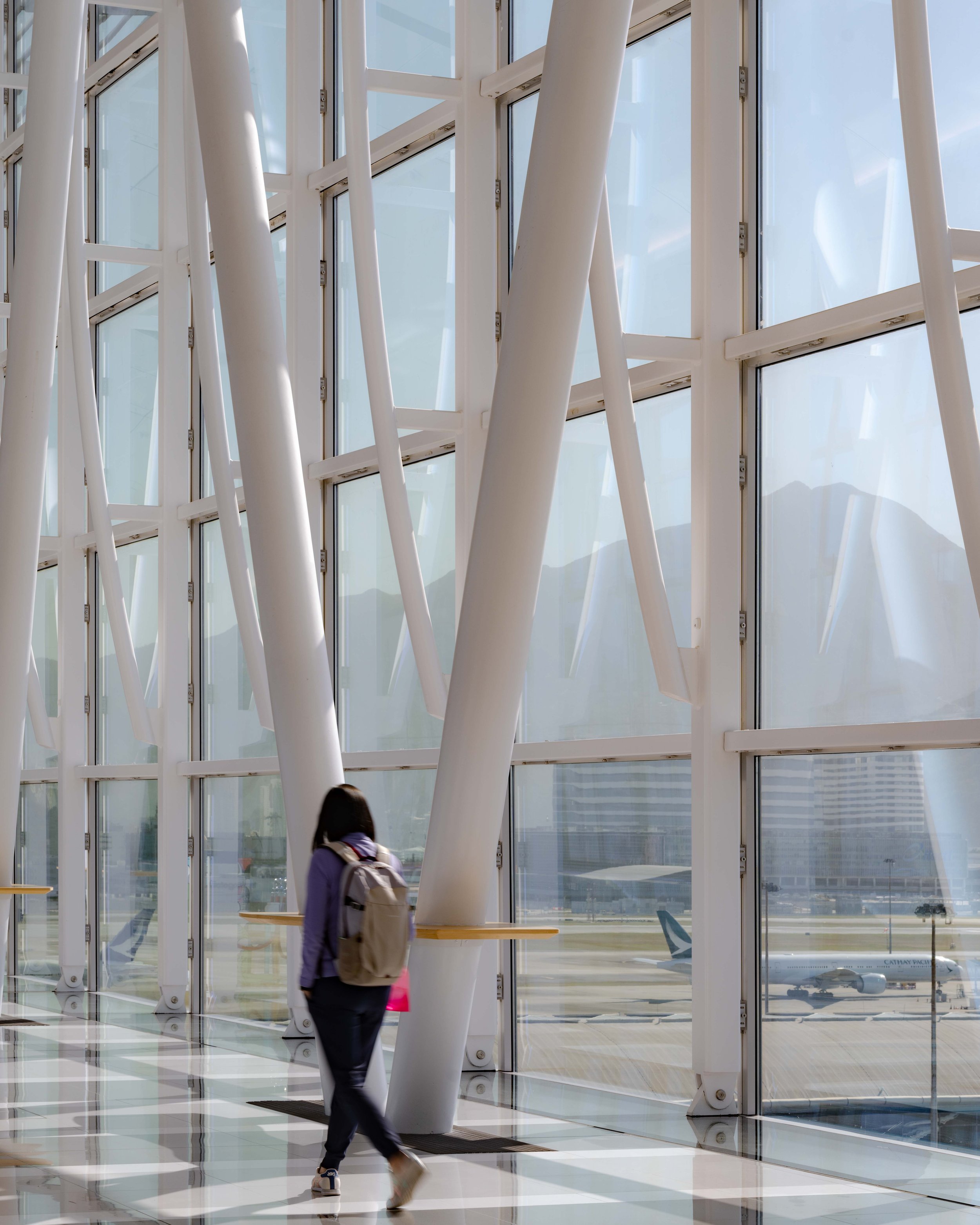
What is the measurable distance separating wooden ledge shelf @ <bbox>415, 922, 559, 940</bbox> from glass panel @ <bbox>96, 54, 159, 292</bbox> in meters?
10.1

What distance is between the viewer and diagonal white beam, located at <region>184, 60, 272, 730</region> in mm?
11727

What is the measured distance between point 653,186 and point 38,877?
39.6 feet

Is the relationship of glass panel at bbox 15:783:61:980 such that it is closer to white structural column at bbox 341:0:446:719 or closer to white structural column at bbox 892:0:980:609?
white structural column at bbox 341:0:446:719

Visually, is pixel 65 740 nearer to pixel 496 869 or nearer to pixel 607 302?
pixel 496 869

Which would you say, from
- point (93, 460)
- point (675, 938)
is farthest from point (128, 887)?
point (675, 938)

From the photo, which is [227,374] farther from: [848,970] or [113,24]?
[848,970]

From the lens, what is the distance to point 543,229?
24.5 feet

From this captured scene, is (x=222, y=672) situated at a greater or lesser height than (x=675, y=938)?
greater

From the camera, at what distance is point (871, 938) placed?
8.27 metres

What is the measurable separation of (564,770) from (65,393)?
921 centimetres

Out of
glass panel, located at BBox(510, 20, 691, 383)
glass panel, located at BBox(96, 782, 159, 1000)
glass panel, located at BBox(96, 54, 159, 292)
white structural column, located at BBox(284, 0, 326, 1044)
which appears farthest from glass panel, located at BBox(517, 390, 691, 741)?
glass panel, located at BBox(96, 54, 159, 292)

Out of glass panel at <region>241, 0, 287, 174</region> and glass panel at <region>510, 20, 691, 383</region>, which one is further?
glass panel at <region>241, 0, 287, 174</region>

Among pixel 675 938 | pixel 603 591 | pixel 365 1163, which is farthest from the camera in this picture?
pixel 603 591

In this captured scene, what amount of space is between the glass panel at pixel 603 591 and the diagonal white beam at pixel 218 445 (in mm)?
2233
